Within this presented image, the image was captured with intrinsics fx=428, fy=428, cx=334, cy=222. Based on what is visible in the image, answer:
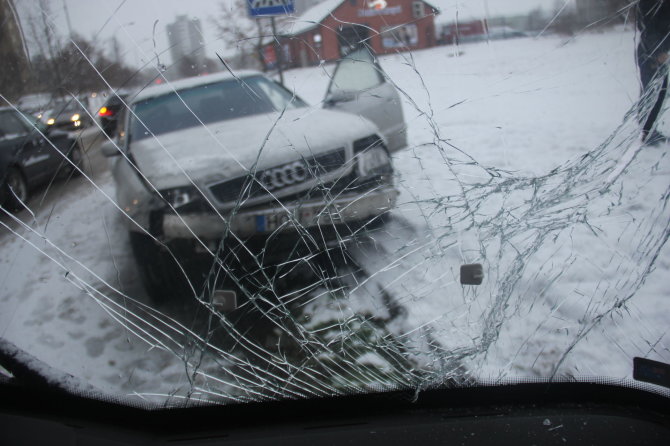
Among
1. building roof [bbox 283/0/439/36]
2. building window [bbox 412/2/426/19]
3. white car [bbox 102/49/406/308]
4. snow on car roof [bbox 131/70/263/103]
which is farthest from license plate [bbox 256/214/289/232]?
building window [bbox 412/2/426/19]

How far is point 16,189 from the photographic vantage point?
1.42 metres

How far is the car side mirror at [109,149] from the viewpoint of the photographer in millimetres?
1388

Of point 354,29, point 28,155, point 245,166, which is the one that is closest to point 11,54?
point 28,155

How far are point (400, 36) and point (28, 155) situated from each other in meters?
1.28

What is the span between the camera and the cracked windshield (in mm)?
1306

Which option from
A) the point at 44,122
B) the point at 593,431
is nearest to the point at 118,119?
the point at 44,122

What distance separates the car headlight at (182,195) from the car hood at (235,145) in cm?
2

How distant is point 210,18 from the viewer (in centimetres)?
130

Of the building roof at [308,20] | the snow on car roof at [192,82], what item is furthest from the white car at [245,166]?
the building roof at [308,20]

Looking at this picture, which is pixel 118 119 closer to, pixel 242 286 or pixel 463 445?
pixel 242 286

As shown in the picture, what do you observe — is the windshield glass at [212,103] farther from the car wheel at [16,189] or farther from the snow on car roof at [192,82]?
the car wheel at [16,189]

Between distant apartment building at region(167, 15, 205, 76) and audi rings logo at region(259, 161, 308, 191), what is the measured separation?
395 millimetres

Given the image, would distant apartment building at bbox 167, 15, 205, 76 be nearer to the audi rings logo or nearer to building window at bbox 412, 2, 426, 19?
the audi rings logo

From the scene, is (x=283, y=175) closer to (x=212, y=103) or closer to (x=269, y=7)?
(x=212, y=103)
